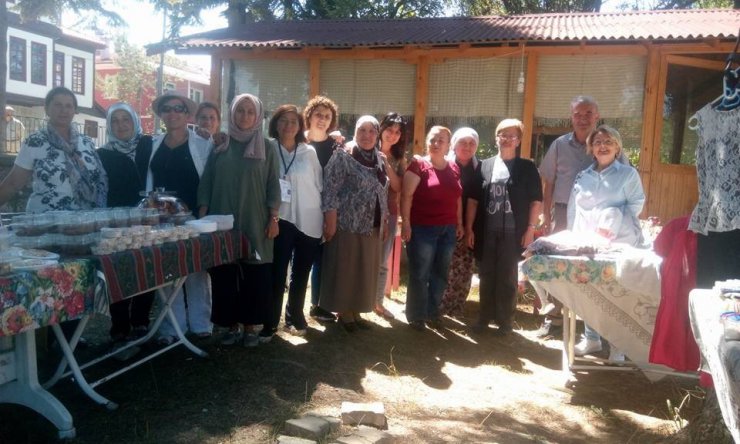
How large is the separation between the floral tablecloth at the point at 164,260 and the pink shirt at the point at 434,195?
1.45 meters

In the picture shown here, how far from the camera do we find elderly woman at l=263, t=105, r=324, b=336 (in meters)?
4.26

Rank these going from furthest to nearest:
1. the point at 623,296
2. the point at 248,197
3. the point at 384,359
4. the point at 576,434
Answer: the point at 384,359 < the point at 248,197 < the point at 623,296 < the point at 576,434

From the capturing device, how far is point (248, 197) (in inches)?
156

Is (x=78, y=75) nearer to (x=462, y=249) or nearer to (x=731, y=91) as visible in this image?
(x=462, y=249)

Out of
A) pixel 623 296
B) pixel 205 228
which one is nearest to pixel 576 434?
pixel 623 296

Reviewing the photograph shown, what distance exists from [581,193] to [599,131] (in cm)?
44

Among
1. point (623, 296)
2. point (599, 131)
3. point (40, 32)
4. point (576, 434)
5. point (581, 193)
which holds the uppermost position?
point (40, 32)

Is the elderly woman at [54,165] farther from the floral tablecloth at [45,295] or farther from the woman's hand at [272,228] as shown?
the floral tablecloth at [45,295]

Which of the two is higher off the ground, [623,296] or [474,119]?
[474,119]

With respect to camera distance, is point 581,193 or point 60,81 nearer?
point 581,193

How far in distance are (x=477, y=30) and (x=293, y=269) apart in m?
5.01

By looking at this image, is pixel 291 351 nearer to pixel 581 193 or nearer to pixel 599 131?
pixel 581 193

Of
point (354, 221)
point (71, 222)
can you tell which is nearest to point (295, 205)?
point (354, 221)

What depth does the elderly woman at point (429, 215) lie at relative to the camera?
468 centimetres
